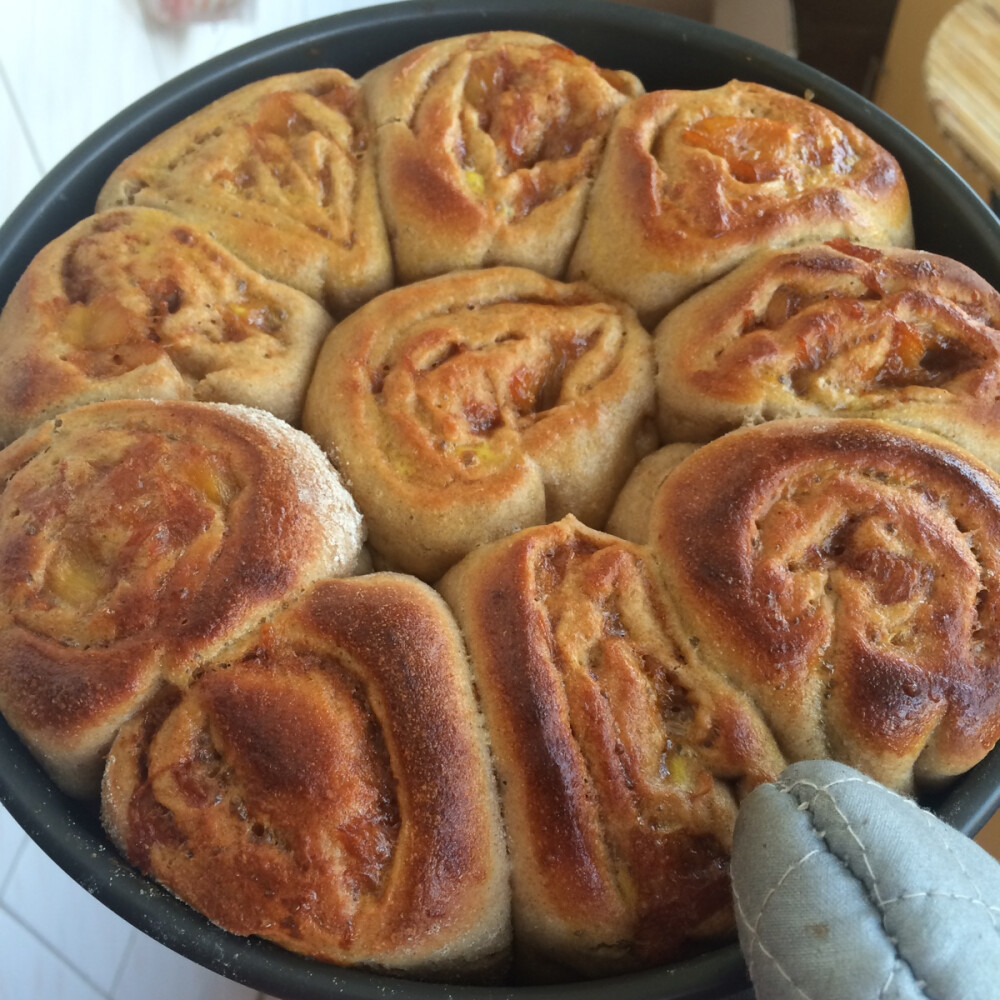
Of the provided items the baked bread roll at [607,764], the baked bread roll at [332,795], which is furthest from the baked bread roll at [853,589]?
the baked bread roll at [332,795]

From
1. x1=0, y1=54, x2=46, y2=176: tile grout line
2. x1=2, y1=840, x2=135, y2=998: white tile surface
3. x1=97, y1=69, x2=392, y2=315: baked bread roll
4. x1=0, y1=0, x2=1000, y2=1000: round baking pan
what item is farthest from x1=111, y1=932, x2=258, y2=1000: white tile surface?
x1=0, y1=54, x2=46, y2=176: tile grout line

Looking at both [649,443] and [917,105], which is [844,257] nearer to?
[649,443]

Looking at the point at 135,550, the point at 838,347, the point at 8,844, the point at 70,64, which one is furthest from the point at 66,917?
the point at 838,347

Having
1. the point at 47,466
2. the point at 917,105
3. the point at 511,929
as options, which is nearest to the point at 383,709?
the point at 511,929

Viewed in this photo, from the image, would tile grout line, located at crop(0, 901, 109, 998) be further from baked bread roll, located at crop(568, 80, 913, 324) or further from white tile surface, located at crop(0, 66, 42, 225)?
baked bread roll, located at crop(568, 80, 913, 324)

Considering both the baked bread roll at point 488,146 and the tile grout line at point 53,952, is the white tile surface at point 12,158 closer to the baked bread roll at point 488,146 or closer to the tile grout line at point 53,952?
the baked bread roll at point 488,146

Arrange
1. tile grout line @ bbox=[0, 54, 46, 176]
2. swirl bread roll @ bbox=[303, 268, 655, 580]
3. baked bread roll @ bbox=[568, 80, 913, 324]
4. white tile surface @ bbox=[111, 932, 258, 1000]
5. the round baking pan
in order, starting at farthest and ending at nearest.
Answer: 1. white tile surface @ bbox=[111, 932, 258, 1000]
2. tile grout line @ bbox=[0, 54, 46, 176]
3. baked bread roll @ bbox=[568, 80, 913, 324]
4. swirl bread roll @ bbox=[303, 268, 655, 580]
5. the round baking pan
